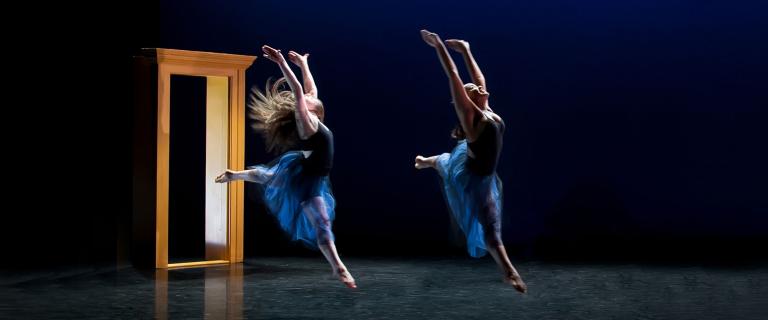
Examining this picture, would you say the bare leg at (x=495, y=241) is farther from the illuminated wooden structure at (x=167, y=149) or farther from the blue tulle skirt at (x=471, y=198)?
the illuminated wooden structure at (x=167, y=149)

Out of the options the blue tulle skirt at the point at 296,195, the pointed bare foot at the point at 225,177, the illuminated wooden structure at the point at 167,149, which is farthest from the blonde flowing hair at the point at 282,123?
the illuminated wooden structure at the point at 167,149

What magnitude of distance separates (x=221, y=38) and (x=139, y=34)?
2.44 ft

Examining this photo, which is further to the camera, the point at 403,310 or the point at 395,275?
the point at 395,275

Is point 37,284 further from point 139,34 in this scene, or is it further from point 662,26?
point 662,26

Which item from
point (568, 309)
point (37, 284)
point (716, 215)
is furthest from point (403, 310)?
point (716, 215)

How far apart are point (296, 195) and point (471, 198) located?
1.05 m

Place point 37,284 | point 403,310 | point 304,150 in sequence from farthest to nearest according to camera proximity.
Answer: point 37,284
point 304,150
point 403,310

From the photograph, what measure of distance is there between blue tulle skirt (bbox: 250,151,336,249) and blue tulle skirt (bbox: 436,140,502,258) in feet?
2.26

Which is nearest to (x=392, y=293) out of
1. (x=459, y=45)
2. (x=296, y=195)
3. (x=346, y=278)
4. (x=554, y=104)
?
(x=346, y=278)

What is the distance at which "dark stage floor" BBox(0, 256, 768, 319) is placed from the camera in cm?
505

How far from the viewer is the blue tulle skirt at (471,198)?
15.8ft

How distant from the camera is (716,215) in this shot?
8.46m

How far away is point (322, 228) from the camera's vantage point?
529cm

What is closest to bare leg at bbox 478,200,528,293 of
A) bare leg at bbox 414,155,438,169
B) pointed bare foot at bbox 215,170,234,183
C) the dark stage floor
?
the dark stage floor
